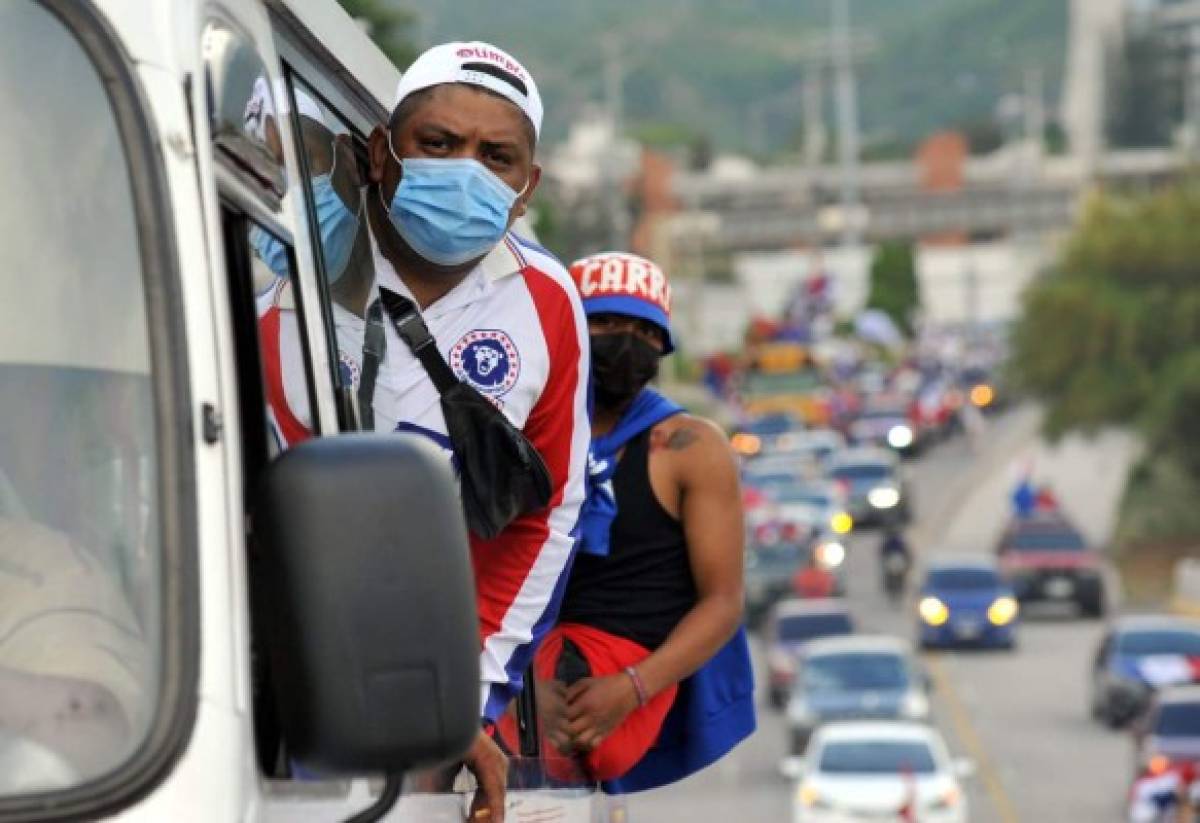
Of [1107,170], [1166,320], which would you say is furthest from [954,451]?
[1107,170]

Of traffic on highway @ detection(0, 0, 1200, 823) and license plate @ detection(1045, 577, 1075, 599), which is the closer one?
traffic on highway @ detection(0, 0, 1200, 823)

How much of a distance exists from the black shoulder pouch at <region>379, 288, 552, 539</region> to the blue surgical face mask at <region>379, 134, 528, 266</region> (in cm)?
11

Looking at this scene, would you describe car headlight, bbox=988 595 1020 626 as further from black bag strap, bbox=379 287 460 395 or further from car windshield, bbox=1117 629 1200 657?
black bag strap, bbox=379 287 460 395

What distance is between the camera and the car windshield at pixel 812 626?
4412 cm

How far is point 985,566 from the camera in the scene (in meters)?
49.5

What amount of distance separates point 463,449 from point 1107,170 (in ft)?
641

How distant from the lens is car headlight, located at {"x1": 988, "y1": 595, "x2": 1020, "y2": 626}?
49.1 metres

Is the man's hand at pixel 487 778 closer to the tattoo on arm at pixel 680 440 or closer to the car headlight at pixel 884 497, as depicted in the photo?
the tattoo on arm at pixel 680 440

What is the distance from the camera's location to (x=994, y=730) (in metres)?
40.7

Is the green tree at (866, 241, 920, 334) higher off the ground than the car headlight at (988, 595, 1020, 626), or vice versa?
the green tree at (866, 241, 920, 334)

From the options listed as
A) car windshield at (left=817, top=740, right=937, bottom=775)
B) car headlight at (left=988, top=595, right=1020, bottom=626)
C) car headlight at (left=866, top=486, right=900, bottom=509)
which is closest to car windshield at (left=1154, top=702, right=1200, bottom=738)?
car windshield at (left=817, top=740, right=937, bottom=775)

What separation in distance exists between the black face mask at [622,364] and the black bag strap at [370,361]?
54.6 inches

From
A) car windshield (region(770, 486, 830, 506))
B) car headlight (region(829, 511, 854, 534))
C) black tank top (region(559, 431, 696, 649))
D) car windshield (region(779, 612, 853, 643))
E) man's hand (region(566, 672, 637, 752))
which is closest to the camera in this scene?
man's hand (region(566, 672, 637, 752))

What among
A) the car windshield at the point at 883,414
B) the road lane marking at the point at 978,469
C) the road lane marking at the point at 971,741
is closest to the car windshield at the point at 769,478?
the road lane marking at the point at 978,469
